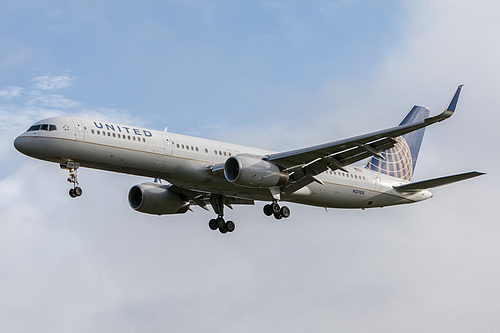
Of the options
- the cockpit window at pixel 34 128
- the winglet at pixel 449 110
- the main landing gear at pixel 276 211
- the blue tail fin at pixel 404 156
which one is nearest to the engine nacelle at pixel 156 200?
the main landing gear at pixel 276 211

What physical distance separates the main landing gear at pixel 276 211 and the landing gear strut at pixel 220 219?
11.2 feet

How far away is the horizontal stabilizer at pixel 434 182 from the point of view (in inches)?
1555

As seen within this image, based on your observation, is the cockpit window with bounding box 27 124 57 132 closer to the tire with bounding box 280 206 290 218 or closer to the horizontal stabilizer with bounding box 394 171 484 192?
the tire with bounding box 280 206 290 218

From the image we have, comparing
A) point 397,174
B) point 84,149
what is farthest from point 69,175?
point 397,174

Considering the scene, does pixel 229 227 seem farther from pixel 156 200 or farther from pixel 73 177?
pixel 73 177

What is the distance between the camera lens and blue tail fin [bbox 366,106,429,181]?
4853 cm

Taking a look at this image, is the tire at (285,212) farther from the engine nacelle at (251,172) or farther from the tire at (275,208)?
the engine nacelle at (251,172)

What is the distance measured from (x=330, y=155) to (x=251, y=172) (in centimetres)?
429

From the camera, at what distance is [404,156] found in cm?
5116

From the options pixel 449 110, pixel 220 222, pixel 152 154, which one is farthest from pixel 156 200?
pixel 449 110

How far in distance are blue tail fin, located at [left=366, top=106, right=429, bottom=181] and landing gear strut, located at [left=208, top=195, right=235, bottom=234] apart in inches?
364

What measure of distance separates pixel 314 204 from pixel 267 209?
10.5 ft

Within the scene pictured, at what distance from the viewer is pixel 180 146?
130 ft

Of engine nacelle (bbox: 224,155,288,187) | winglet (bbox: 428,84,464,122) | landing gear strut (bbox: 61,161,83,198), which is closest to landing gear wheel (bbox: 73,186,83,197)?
landing gear strut (bbox: 61,161,83,198)
